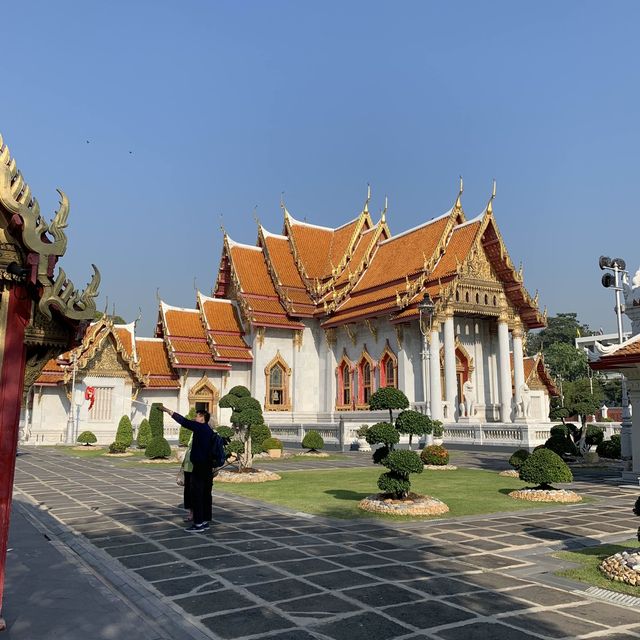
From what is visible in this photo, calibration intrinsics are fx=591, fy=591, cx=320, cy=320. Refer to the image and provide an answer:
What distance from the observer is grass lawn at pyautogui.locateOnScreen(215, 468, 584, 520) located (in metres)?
9.85

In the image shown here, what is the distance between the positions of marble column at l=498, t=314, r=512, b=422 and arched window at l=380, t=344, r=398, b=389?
4964 mm

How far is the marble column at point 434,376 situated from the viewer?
2434 cm

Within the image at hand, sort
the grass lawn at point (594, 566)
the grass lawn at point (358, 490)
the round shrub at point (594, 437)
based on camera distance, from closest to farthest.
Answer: the grass lawn at point (594, 566), the grass lawn at point (358, 490), the round shrub at point (594, 437)

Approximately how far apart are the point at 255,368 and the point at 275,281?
5.05 m

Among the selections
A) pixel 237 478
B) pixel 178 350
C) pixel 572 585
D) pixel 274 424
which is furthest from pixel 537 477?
pixel 178 350

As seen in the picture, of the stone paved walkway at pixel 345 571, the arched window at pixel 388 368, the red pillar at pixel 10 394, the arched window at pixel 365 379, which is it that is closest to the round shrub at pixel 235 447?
the stone paved walkway at pixel 345 571

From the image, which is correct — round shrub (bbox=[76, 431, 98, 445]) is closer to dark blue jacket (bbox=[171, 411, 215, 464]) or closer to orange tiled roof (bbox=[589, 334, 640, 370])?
dark blue jacket (bbox=[171, 411, 215, 464])

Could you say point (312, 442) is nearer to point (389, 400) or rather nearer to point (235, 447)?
point (235, 447)

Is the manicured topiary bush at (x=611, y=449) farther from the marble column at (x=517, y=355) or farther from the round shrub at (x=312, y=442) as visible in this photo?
the round shrub at (x=312, y=442)

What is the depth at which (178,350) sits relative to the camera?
30.5 meters

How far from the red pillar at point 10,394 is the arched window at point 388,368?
23950 millimetres

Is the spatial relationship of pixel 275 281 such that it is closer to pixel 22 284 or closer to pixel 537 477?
pixel 537 477

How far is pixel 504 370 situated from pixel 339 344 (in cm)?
872

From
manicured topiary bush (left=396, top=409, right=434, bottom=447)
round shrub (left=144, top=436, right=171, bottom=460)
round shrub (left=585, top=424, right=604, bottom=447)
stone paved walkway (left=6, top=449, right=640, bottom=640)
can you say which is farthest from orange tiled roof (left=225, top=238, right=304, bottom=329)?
stone paved walkway (left=6, top=449, right=640, bottom=640)
